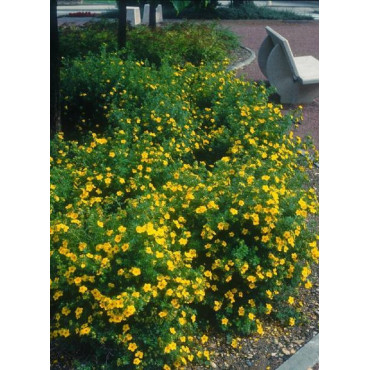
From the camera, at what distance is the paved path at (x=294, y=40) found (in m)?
5.60

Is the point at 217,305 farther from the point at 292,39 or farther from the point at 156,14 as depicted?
the point at 156,14

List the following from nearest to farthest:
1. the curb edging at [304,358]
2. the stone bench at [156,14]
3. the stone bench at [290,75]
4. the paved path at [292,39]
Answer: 1. the curb edging at [304,358]
2. the paved path at [292,39]
3. the stone bench at [290,75]
4. the stone bench at [156,14]

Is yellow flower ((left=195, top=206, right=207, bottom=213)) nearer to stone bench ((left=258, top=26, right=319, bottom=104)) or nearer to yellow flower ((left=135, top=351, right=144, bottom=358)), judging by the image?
yellow flower ((left=135, top=351, right=144, bottom=358))

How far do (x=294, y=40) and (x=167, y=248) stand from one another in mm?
6571

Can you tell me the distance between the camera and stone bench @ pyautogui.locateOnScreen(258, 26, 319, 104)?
20.2 ft

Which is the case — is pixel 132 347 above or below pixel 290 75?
below

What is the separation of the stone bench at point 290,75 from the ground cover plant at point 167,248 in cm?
197

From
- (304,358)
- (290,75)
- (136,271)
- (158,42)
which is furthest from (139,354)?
(158,42)

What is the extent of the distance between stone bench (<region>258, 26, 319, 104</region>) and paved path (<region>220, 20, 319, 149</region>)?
0.12 meters

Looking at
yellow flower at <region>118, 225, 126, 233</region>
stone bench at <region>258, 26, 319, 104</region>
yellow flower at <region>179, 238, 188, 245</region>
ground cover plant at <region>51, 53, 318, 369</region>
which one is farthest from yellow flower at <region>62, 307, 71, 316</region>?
stone bench at <region>258, 26, 319, 104</region>

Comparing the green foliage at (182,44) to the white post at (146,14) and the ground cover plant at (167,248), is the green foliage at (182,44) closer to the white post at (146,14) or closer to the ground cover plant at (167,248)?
the white post at (146,14)

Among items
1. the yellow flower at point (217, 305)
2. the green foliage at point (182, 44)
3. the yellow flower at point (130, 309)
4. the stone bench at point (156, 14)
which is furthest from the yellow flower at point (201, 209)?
the stone bench at point (156, 14)

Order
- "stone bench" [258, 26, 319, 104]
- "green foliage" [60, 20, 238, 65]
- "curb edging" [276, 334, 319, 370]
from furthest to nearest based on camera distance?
"green foliage" [60, 20, 238, 65]
"stone bench" [258, 26, 319, 104]
"curb edging" [276, 334, 319, 370]

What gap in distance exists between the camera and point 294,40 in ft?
28.9
